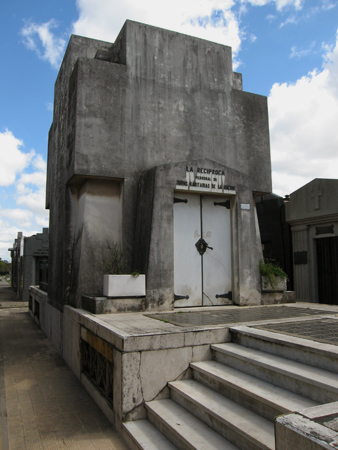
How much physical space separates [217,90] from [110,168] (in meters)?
3.49

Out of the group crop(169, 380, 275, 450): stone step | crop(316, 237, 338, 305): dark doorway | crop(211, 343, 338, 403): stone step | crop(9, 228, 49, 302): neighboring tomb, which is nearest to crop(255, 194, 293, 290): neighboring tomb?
crop(316, 237, 338, 305): dark doorway

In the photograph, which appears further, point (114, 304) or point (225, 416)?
point (114, 304)

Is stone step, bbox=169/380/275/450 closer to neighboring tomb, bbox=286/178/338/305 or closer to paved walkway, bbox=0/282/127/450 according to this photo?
paved walkway, bbox=0/282/127/450

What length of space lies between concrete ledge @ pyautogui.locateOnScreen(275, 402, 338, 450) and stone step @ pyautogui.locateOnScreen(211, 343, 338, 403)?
102cm

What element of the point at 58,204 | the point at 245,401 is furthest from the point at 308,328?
the point at 58,204

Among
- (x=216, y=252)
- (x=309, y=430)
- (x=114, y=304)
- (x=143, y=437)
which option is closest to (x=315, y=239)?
(x=216, y=252)

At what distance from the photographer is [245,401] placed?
152 inches

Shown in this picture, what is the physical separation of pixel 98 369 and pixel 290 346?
9.34 ft

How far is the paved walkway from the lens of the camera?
171 inches

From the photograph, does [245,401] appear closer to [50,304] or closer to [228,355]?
[228,355]

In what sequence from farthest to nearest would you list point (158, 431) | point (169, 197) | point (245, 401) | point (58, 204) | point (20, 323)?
1. point (20, 323)
2. point (58, 204)
3. point (169, 197)
4. point (158, 431)
5. point (245, 401)

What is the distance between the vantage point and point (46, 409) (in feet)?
17.3

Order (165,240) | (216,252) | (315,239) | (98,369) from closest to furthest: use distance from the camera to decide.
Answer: (98,369) < (165,240) < (216,252) < (315,239)

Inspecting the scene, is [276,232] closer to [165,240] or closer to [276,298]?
[276,298]
